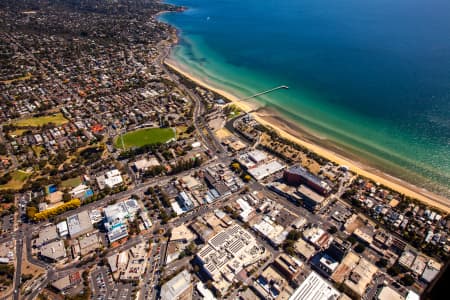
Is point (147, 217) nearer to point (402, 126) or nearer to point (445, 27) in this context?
point (402, 126)

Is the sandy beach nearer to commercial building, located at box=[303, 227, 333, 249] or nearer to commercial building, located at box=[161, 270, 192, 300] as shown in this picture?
commercial building, located at box=[303, 227, 333, 249]

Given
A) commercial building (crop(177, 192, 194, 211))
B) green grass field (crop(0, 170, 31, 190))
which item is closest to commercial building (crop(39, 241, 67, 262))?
commercial building (crop(177, 192, 194, 211))

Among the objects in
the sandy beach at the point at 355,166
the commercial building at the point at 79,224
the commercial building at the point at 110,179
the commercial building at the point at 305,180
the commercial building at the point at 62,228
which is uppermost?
the sandy beach at the point at 355,166

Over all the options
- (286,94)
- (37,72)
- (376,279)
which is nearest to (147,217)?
(376,279)

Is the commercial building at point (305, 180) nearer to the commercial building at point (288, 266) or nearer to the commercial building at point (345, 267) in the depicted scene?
the commercial building at point (345, 267)

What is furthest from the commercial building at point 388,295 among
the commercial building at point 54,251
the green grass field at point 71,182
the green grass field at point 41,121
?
the green grass field at point 41,121

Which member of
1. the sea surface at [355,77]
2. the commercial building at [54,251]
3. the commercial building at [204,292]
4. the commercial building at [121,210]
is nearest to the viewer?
the commercial building at [204,292]
